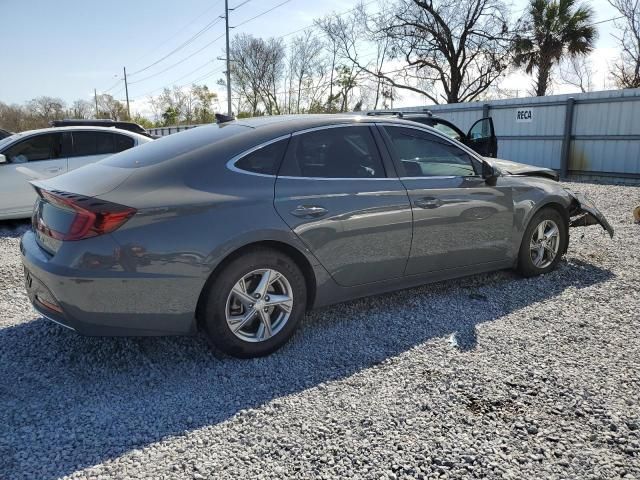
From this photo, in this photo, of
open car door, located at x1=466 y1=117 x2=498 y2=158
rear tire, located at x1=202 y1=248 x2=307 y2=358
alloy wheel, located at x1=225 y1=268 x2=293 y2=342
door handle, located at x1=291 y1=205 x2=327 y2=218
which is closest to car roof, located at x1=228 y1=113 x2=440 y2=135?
door handle, located at x1=291 y1=205 x2=327 y2=218

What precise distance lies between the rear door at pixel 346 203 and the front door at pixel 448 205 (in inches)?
6.1

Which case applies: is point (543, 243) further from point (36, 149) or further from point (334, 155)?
point (36, 149)

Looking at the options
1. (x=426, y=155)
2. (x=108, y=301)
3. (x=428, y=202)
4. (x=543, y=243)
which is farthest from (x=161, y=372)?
(x=543, y=243)

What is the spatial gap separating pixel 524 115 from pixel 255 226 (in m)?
14.8

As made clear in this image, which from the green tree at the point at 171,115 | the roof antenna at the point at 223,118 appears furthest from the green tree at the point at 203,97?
the roof antenna at the point at 223,118

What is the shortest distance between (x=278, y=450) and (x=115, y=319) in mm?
1211

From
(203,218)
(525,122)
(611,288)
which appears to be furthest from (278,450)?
(525,122)

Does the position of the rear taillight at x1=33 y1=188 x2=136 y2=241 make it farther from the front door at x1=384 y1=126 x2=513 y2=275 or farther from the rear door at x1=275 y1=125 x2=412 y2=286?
the front door at x1=384 y1=126 x2=513 y2=275

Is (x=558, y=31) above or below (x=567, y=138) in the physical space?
above

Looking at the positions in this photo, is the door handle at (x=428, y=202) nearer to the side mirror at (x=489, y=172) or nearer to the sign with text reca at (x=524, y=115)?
the side mirror at (x=489, y=172)

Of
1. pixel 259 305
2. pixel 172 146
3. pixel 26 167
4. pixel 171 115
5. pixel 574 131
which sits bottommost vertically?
pixel 259 305

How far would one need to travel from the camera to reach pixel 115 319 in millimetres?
2881

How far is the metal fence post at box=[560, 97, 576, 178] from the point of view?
47.4ft

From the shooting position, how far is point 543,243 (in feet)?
16.2
